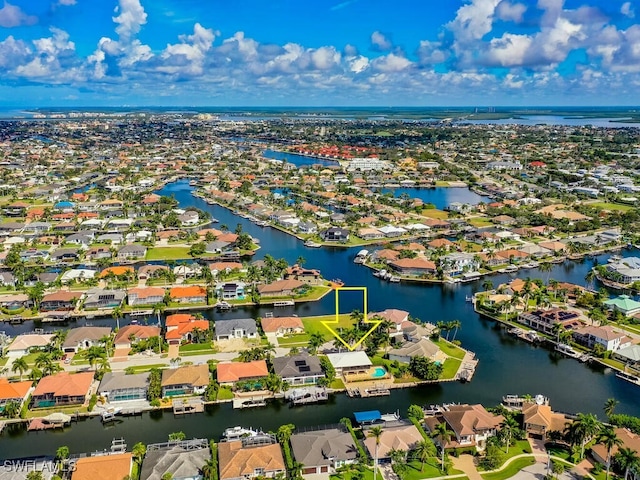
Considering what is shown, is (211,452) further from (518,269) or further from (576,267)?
(576,267)

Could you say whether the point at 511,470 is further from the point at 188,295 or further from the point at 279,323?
the point at 188,295

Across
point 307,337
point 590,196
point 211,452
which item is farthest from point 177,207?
point 590,196

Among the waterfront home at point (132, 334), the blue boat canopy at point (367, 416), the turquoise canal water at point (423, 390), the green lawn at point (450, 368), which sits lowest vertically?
the turquoise canal water at point (423, 390)

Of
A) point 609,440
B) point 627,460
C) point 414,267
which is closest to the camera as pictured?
point 627,460

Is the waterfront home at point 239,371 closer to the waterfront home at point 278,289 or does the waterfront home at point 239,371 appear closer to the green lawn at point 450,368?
the green lawn at point 450,368

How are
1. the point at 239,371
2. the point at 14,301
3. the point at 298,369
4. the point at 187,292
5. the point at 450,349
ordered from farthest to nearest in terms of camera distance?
the point at 187,292 → the point at 14,301 → the point at 450,349 → the point at 298,369 → the point at 239,371

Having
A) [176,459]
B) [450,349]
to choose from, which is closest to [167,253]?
[450,349]

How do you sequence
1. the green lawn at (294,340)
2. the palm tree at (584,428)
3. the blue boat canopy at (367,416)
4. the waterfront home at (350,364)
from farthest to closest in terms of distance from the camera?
the green lawn at (294,340) < the waterfront home at (350,364) < the blue boat canopy at (367,416) < the palm tree at (584,428)

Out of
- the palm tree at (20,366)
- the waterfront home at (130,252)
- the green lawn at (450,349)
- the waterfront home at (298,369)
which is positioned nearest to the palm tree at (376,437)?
the waterfront home at (298,369)
